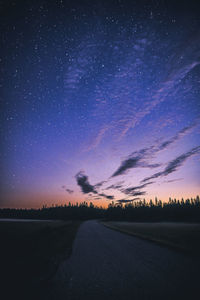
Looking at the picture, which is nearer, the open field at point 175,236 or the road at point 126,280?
the road at point 126,280

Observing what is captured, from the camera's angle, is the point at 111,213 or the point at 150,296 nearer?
the point at 150,296

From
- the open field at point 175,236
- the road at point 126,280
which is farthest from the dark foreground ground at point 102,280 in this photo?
the open field at point 175,236

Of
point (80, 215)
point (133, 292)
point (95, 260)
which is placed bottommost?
point (80, 215)

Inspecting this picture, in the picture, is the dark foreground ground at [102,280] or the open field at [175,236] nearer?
the dark foreground ground at [102,280]

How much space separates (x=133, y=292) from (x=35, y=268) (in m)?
4.60

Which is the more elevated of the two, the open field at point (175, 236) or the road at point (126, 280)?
the road at point (126, 280)

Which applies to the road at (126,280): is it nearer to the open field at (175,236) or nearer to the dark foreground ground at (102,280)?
the dark foreground ground at (102,280)

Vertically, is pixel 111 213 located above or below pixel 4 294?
below

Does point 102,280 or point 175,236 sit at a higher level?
point 102,280

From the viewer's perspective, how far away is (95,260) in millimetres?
7996

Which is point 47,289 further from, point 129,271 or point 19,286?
point 129,271

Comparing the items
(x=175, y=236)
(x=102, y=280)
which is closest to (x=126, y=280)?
Answer: (x=102, y=280)

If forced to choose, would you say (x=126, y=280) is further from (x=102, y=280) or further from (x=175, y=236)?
(x=175, y=236)

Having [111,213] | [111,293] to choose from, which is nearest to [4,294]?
[111,293]
